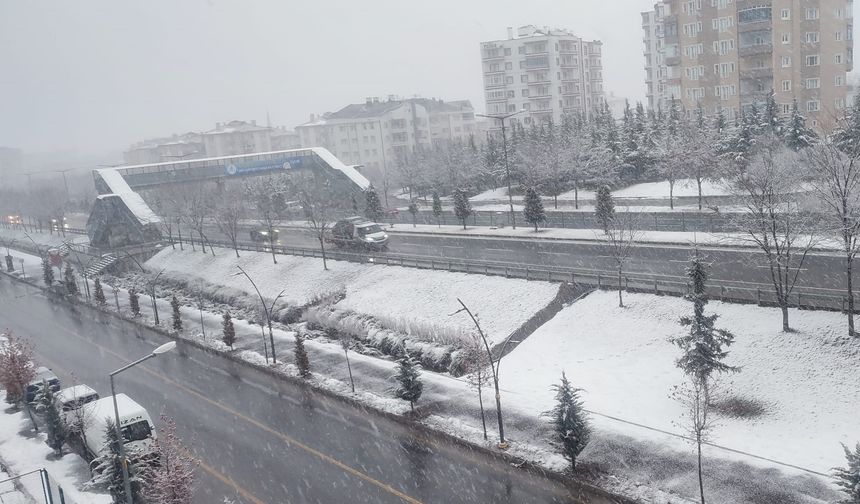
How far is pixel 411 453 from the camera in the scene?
20.3 m

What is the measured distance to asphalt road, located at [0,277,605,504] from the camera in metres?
18.0

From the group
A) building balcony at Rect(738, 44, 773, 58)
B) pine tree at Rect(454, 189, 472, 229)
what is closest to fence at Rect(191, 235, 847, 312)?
pine tree at Rect(454, 189, 472, 229)

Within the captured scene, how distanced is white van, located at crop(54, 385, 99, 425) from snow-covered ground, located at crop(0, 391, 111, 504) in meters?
1.27

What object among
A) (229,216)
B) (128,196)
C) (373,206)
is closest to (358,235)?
(373,206)

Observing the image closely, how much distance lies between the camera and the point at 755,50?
60.5m

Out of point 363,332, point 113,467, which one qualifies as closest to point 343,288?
point 363,332

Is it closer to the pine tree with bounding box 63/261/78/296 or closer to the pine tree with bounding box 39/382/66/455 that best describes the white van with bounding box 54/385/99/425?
the pine tree with bounding box 39/382/66/455

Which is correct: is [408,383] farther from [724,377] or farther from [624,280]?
[624,280]

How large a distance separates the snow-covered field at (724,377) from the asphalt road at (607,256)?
4.05 metres

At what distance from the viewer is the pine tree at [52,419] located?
2262cm

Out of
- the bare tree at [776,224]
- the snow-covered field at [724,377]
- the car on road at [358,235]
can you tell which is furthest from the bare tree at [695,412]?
the car on road at [358,235]

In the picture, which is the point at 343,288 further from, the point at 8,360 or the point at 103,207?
the point at 103,207

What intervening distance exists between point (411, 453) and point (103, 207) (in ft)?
162

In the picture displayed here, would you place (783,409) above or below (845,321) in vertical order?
below
